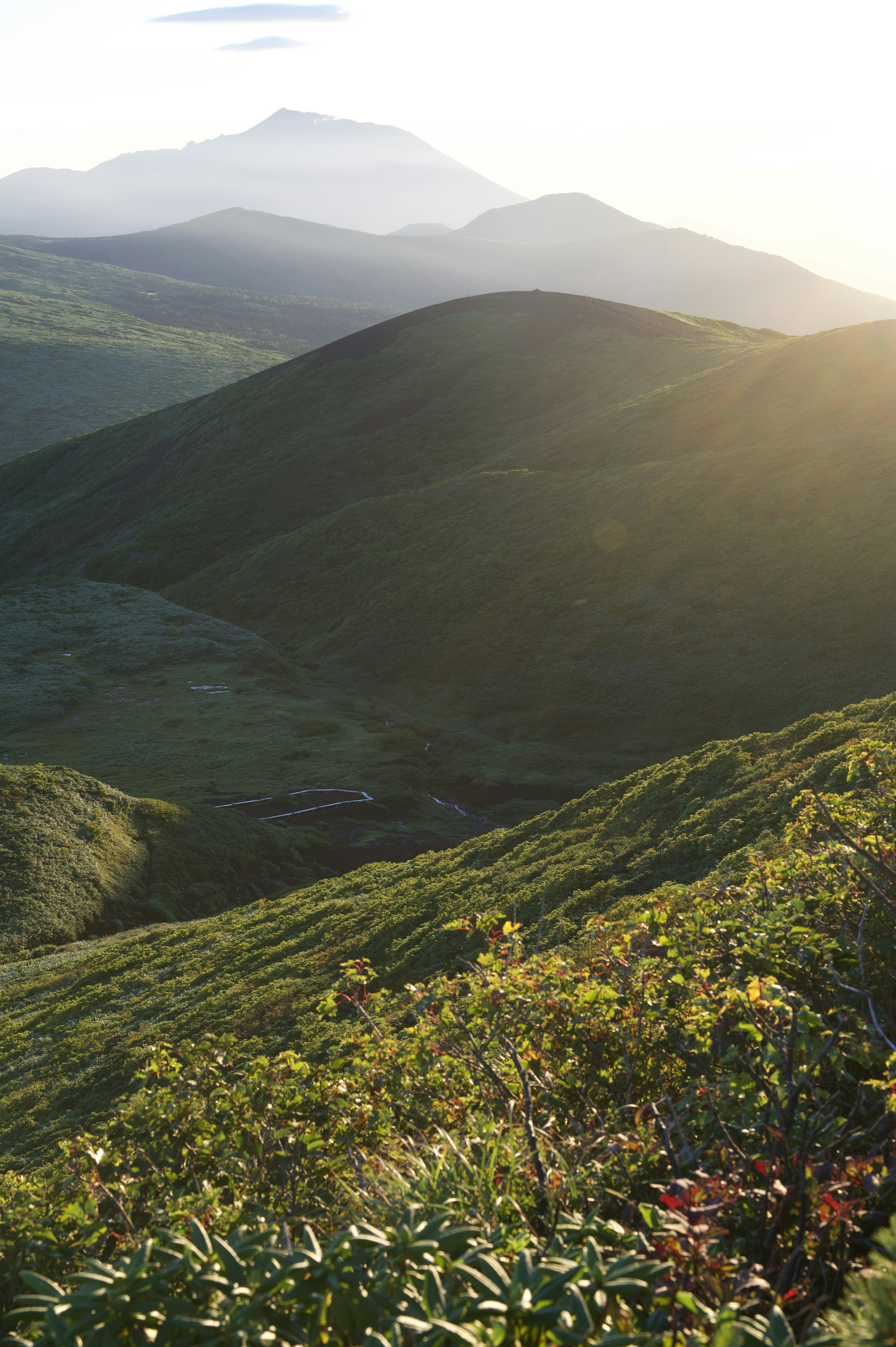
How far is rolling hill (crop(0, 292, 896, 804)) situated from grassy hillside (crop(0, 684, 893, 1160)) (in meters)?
15.2

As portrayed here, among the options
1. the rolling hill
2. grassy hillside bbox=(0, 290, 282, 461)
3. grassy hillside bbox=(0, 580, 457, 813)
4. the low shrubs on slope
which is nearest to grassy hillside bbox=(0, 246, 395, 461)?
grassy hillside bbox=(0, 290, 282, 461)

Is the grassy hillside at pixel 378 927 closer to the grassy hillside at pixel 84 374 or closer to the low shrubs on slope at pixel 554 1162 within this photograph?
the low shrubs on slope at pixel 554 1162

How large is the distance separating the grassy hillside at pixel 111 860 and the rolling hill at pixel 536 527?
27.0 feet

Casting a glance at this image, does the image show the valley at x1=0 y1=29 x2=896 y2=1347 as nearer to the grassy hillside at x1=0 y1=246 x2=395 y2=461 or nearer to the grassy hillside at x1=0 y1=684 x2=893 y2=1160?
the grassy hillside at x1=0 y1=684 x2=893 y2=1160

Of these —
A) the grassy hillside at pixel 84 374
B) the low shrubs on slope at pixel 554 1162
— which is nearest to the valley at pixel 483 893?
the low shrubs on slope at pixel 554 1162

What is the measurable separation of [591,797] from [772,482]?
128ft

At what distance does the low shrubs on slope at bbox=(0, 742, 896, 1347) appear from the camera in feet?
11.2

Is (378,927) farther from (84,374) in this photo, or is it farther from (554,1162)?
(84,374)

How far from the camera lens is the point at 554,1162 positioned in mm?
5352

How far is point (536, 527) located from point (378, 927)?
47.3 m

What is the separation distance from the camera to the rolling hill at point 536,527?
43.3 m

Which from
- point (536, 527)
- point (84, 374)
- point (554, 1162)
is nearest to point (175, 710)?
point (536, 527)

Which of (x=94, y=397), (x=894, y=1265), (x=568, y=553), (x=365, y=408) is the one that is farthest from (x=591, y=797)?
(x=94, y=397)

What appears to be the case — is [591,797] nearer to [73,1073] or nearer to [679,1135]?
[73,1073]
